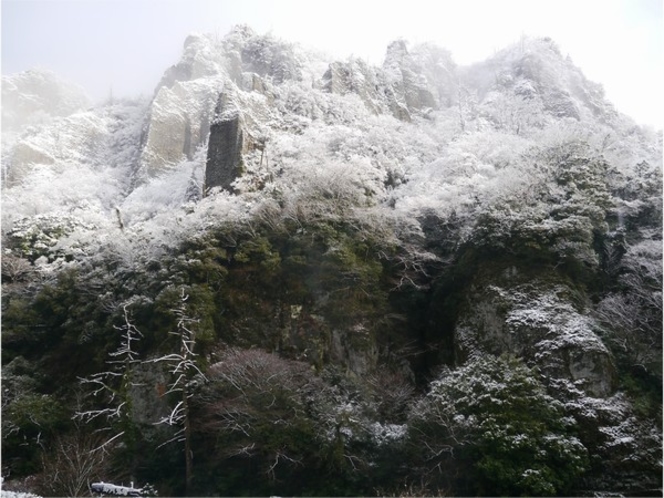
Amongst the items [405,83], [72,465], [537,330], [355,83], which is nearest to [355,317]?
[537,330]

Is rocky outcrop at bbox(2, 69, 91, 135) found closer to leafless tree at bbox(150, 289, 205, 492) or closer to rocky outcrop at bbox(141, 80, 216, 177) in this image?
rocky outcrop at bbox(141, 80, 216, 177)

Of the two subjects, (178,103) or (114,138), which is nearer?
(178,103)

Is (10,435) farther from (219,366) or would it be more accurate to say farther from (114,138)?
(114,138)

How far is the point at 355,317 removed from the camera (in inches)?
640

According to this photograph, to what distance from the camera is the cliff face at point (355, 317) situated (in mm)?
11727

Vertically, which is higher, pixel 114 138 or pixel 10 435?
pixel 114 138

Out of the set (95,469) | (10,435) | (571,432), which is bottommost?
(10,435)

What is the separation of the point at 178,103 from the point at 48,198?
1170 cm

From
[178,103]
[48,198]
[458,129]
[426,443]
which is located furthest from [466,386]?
[178,103]

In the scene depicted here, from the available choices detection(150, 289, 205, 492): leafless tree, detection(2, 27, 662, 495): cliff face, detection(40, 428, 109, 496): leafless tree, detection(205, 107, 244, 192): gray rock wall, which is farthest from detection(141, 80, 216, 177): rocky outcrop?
detection(40, 428, 109, 496): leafless tree

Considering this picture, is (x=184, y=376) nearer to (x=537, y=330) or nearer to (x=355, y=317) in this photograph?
(x=355, y=317)

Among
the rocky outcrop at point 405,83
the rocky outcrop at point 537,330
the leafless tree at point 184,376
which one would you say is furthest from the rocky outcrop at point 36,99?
the rocky outcrop at point 537,330

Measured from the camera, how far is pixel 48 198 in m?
27.2

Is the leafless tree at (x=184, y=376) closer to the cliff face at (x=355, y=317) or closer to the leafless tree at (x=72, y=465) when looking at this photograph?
the cliff face at (x=355, y=317)
